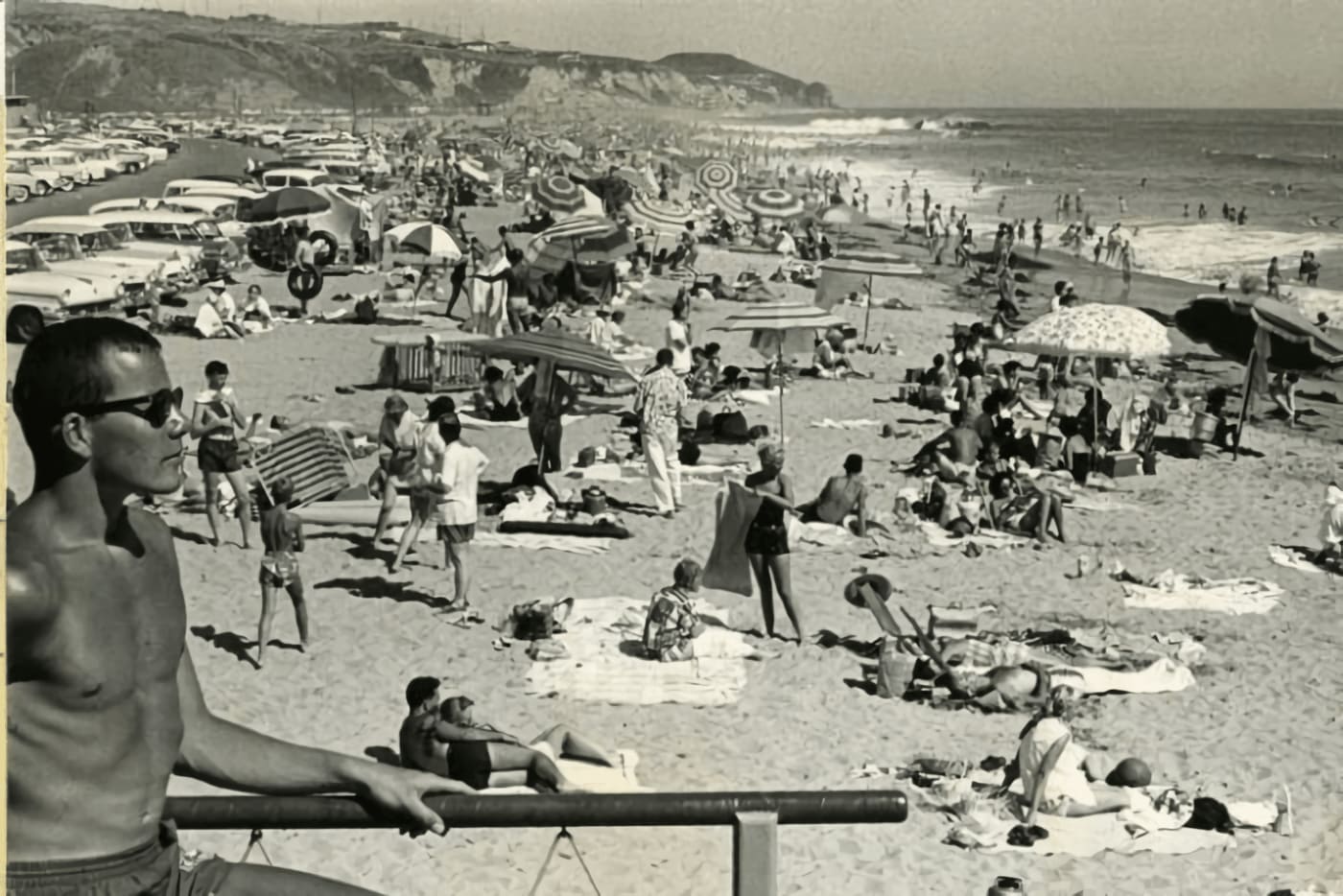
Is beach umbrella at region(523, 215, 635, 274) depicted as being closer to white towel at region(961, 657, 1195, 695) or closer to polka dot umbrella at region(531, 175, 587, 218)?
polka dot umbrella at region(531, 175, 587, 218)

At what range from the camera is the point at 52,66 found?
39.2ft

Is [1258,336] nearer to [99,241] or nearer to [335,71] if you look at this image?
[335,71]

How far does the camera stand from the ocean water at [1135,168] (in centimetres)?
1307

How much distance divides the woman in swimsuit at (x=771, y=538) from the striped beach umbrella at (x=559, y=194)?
103 inches

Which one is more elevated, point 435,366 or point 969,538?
point 435,366

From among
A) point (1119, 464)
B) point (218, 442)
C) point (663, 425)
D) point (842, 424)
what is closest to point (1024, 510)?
point (1119, 464)

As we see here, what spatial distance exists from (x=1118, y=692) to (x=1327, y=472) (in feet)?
7.91

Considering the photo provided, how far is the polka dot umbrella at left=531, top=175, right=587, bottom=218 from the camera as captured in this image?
1373 cm

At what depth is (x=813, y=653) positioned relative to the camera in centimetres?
1180

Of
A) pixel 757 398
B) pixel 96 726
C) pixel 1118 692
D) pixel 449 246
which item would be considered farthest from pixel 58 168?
pixel 96 726

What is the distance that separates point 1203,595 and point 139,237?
7188mm

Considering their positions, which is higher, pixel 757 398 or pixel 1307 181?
pixel 1307 181

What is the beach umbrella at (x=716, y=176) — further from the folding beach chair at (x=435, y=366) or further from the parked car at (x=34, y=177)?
the parked car at (x=34, y=177)

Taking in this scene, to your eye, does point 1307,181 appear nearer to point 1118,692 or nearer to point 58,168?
point 1118,692
